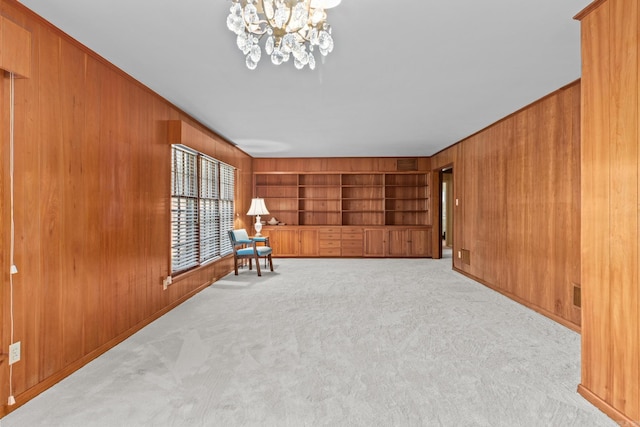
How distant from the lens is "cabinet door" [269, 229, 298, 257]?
826 cm

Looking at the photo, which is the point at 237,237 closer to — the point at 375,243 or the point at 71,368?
the point at 375,243

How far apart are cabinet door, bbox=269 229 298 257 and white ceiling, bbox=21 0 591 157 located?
3622 millimetres

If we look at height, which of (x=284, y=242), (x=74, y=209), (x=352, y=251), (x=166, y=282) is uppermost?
(x=74, y=209)

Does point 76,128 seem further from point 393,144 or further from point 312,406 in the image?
point 393,144

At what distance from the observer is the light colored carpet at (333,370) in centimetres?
195

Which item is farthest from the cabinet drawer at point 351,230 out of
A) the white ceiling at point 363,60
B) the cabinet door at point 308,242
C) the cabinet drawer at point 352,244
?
the white ceiling at point 363,60

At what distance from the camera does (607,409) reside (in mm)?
1946

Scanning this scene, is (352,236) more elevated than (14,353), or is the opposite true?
(352,236)

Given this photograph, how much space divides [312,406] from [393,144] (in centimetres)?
560

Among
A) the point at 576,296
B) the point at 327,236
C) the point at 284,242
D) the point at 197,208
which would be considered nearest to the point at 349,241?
the point at 327,236

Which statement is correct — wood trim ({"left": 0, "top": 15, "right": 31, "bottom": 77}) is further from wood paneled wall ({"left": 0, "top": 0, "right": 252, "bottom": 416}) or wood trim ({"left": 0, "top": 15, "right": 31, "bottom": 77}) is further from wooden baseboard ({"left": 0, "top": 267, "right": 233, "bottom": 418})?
wooden baseboard ({"left": 0, "top": 267, "right": 233, "bottom": 418})

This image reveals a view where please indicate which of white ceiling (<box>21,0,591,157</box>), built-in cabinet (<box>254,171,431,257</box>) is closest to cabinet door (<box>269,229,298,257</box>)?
built-in cabinet (<box>254,171,431,257</box>)

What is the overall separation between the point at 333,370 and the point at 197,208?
3437mm

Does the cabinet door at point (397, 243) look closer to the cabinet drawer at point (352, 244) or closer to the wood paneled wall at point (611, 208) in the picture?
the cabinet drawer at point (352, 244)
